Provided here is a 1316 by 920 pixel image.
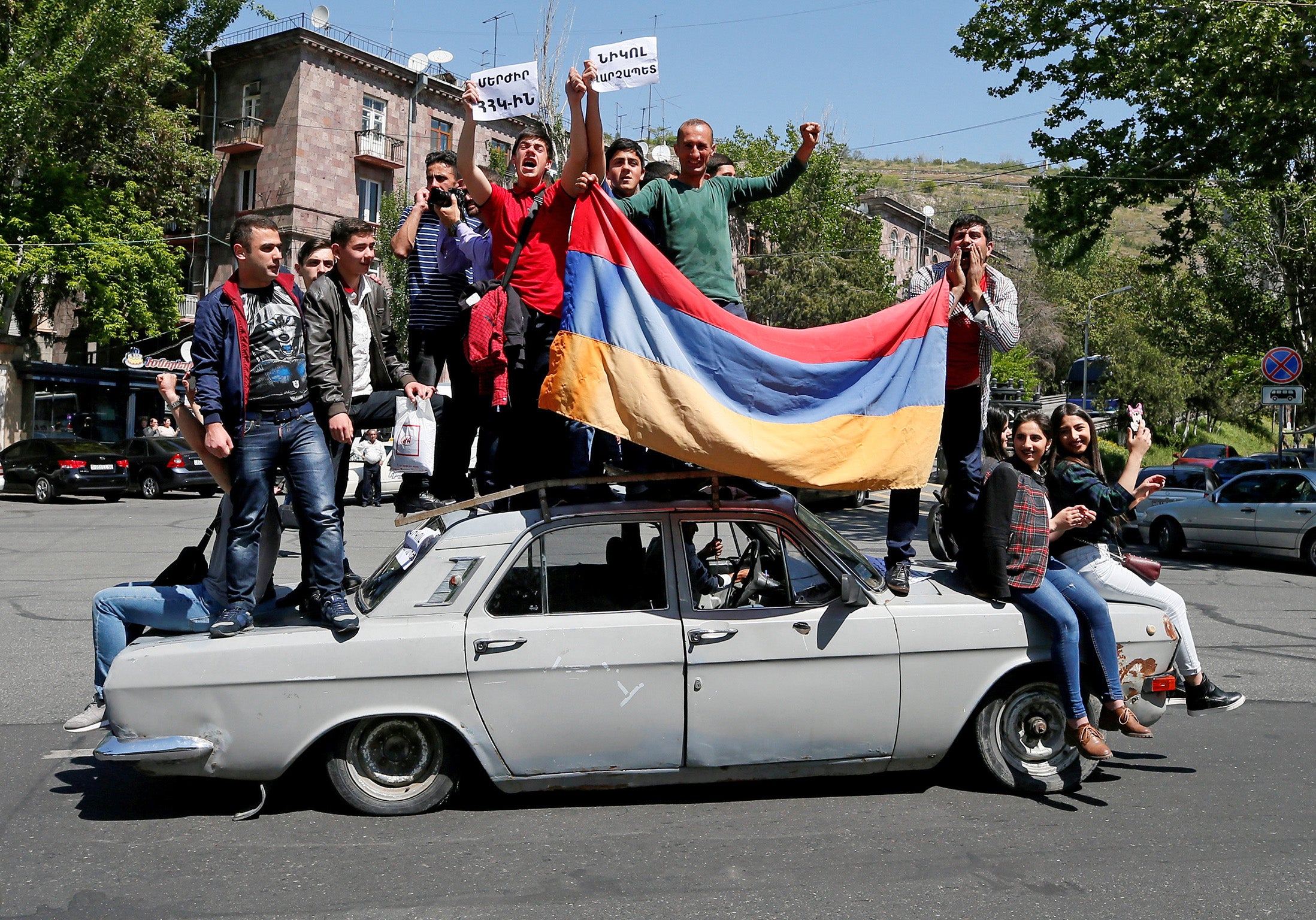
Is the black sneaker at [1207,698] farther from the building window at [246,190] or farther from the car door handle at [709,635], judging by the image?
the building window at [246,190]

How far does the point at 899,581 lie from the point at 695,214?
2.20 metres

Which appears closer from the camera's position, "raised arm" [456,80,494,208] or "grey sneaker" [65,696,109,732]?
"grey sneaker" [65,696,109,732]

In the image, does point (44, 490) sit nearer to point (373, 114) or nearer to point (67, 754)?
point (373, 114)

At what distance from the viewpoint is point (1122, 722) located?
5.04 meters

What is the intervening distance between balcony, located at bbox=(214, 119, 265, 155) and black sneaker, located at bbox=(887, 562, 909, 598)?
38.0 meters

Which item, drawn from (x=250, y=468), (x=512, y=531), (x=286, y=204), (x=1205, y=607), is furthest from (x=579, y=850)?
(x=286, y=204)

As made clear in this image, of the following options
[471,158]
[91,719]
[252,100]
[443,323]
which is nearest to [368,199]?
[252,100]

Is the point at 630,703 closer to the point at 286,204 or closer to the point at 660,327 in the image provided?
the point at 660,327

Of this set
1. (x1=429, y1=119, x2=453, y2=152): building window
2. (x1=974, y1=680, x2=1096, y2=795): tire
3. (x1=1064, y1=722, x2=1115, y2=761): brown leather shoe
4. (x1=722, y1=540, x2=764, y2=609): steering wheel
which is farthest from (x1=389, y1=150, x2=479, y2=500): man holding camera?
(x1=429, y1=119, x2=453, y2=152): building window

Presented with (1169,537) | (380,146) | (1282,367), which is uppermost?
(380,146)

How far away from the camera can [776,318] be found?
152 ft

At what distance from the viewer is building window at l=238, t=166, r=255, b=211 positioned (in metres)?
39.0

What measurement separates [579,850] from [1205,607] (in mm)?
9269

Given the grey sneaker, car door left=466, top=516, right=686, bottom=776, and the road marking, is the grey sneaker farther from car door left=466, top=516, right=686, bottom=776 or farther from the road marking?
car door left=466, top=516, right=686, bottom=776
